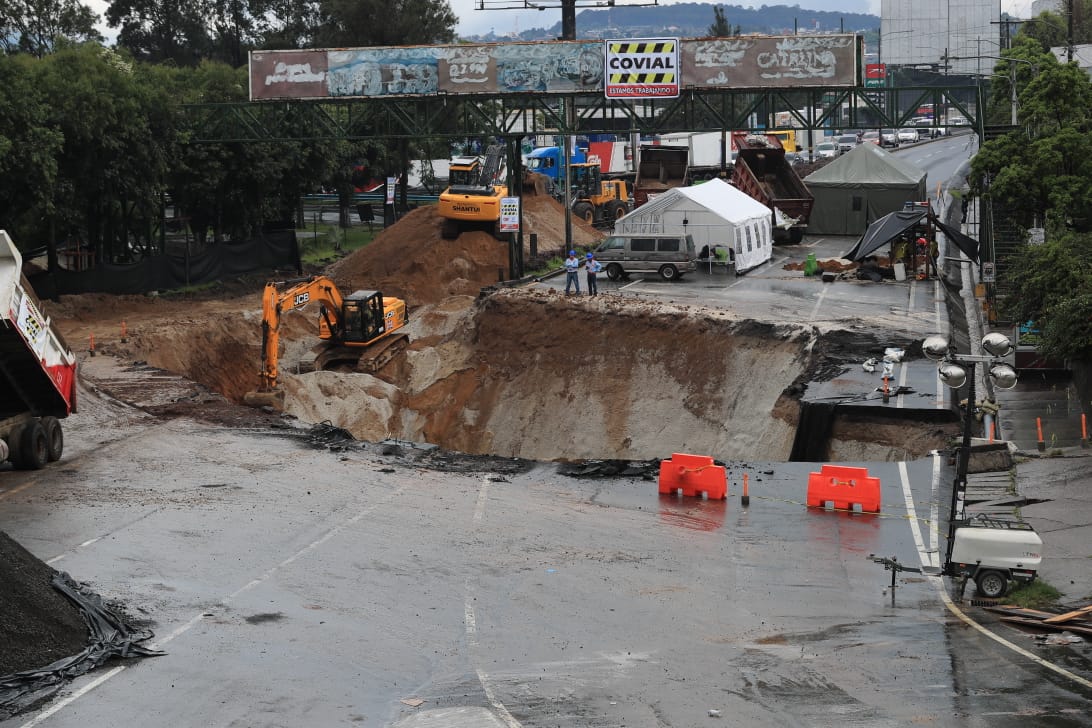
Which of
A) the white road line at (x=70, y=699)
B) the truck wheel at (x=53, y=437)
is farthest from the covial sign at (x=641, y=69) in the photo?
the white road line at (x=70, y=699)

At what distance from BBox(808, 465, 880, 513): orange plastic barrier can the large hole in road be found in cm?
546

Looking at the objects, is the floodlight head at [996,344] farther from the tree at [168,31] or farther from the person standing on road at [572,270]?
the tree at [168,31]

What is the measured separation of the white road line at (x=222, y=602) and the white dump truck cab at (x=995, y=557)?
30.6 feet

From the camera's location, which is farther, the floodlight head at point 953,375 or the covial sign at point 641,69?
the covial sign at point 641,69

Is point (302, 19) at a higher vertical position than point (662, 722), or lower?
higher

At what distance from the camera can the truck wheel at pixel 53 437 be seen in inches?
995

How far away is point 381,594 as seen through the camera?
699 inches

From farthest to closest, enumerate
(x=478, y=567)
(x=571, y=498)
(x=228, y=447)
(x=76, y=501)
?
(x=228, y=447) < (x=571, y=498) < (x=76, y=501) < (x=478, y=567)

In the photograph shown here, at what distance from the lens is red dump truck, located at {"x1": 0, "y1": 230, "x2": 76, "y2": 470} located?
2270cm

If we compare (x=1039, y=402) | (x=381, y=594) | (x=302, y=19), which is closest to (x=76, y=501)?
(x=381, y=594)

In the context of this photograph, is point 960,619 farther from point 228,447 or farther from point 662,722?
point 228,447

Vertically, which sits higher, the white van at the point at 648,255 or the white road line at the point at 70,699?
the white van at the point at 648,255

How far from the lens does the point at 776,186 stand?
199ft

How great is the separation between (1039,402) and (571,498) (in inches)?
457
